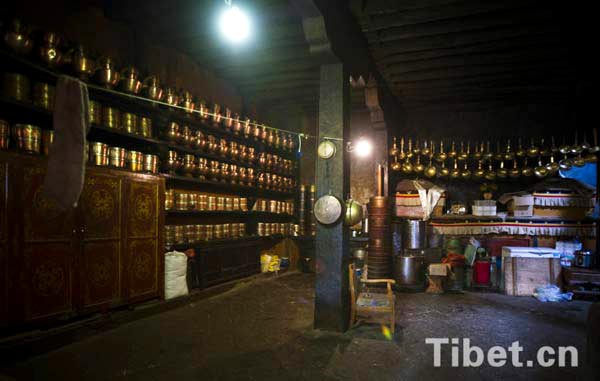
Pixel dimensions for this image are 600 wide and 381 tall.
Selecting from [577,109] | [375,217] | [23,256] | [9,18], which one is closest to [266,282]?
[375,217]

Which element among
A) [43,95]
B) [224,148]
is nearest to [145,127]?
[43,95]

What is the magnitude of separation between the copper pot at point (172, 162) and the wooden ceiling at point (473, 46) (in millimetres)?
3782

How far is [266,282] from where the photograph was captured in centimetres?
852

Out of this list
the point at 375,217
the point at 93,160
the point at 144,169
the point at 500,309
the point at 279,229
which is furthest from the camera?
the point at 279,229

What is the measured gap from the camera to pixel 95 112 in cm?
514

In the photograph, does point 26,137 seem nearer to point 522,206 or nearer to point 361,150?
point 361,150

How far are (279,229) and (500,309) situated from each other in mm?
5277

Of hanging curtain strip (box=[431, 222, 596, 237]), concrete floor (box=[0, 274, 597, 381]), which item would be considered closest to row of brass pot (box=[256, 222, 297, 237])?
concrete floor (box=[0, 274, 597, 381])

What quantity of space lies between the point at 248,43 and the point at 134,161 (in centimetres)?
293

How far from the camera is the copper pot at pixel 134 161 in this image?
564cm

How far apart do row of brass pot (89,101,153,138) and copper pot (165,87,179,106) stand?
500 mm

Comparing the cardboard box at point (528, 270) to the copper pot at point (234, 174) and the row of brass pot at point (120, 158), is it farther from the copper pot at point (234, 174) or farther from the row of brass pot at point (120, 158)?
the row of brass pot at point (120, 158)

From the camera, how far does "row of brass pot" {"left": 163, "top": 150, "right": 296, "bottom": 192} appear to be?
6738 mm

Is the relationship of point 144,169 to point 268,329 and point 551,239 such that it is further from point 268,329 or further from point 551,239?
point 551,239
